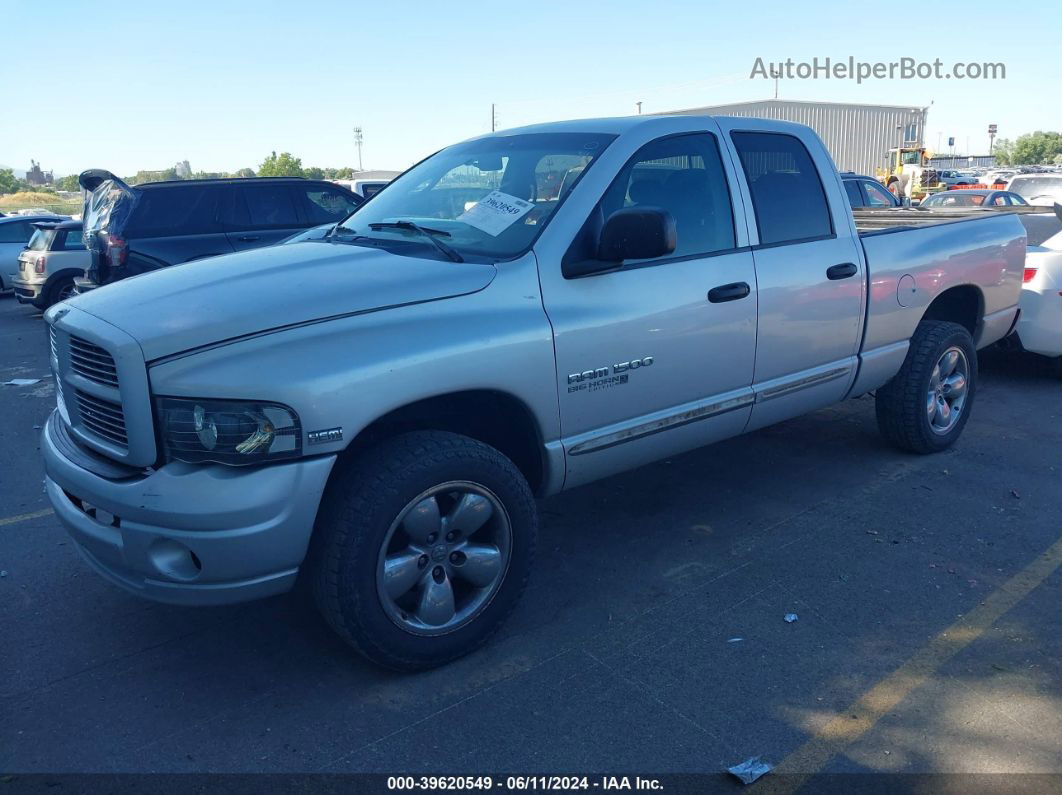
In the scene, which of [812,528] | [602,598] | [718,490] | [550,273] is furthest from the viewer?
[718,490]

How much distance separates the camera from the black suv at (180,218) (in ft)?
29.9

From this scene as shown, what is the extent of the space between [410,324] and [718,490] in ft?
8.73

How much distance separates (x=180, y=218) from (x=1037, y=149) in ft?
357

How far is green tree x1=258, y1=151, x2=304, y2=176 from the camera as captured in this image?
1924 inches

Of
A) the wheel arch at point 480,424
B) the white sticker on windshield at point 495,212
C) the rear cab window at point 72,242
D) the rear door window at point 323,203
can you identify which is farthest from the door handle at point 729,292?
the rear cab window at point 72,242

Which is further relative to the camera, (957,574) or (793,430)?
(793,430)

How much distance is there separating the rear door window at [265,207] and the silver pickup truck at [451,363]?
19.3ft

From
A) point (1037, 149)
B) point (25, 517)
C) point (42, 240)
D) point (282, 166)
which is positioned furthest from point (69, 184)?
point (1037, 149)

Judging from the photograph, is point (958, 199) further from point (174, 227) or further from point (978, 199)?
point (174, 227)

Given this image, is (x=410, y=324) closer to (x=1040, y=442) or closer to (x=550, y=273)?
(x=550, y=273)

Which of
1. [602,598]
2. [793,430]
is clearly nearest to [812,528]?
[602,598]

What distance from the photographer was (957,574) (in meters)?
4.06

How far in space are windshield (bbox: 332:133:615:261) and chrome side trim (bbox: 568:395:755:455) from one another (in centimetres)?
84

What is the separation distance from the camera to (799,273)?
4.39 meters
